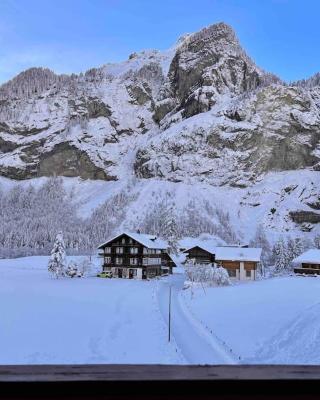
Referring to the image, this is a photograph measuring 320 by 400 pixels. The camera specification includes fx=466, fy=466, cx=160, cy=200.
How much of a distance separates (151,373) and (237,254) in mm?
77441

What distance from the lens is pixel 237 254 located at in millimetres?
78688

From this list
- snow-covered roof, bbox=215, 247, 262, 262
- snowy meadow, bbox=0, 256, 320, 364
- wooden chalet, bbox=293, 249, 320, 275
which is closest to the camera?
snowy meadow, bbox=0, 256, 320, 364

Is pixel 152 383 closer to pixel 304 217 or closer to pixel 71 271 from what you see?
pixel 71 271

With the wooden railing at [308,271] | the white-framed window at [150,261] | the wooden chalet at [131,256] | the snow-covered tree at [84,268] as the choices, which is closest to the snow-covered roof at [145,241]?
the wooden chalet at [131,256]

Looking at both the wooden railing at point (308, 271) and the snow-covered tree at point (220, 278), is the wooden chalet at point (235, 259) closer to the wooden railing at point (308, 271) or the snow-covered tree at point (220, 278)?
the wooden railing at point (308, 271)

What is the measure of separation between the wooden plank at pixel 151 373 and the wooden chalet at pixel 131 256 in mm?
76014

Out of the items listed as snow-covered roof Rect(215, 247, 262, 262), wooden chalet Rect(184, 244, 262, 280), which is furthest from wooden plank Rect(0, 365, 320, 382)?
snow-covered roof Rect(215, 247, 262, 262)

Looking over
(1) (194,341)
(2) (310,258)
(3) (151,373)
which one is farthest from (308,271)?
(3) (151,373)

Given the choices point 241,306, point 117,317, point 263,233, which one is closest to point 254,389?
point 117,317

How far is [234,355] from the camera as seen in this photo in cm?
2383

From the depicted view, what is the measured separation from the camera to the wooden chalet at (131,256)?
79000 millimetres

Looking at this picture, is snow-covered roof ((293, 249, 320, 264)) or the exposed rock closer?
snow-covered roof ((293, 249, 320, 264))

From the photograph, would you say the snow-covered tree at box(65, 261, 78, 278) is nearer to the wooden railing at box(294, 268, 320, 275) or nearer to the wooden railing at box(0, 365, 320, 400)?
the wooden railing at box(294, 268, 320, 275)

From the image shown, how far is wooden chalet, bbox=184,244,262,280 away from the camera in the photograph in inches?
3029
